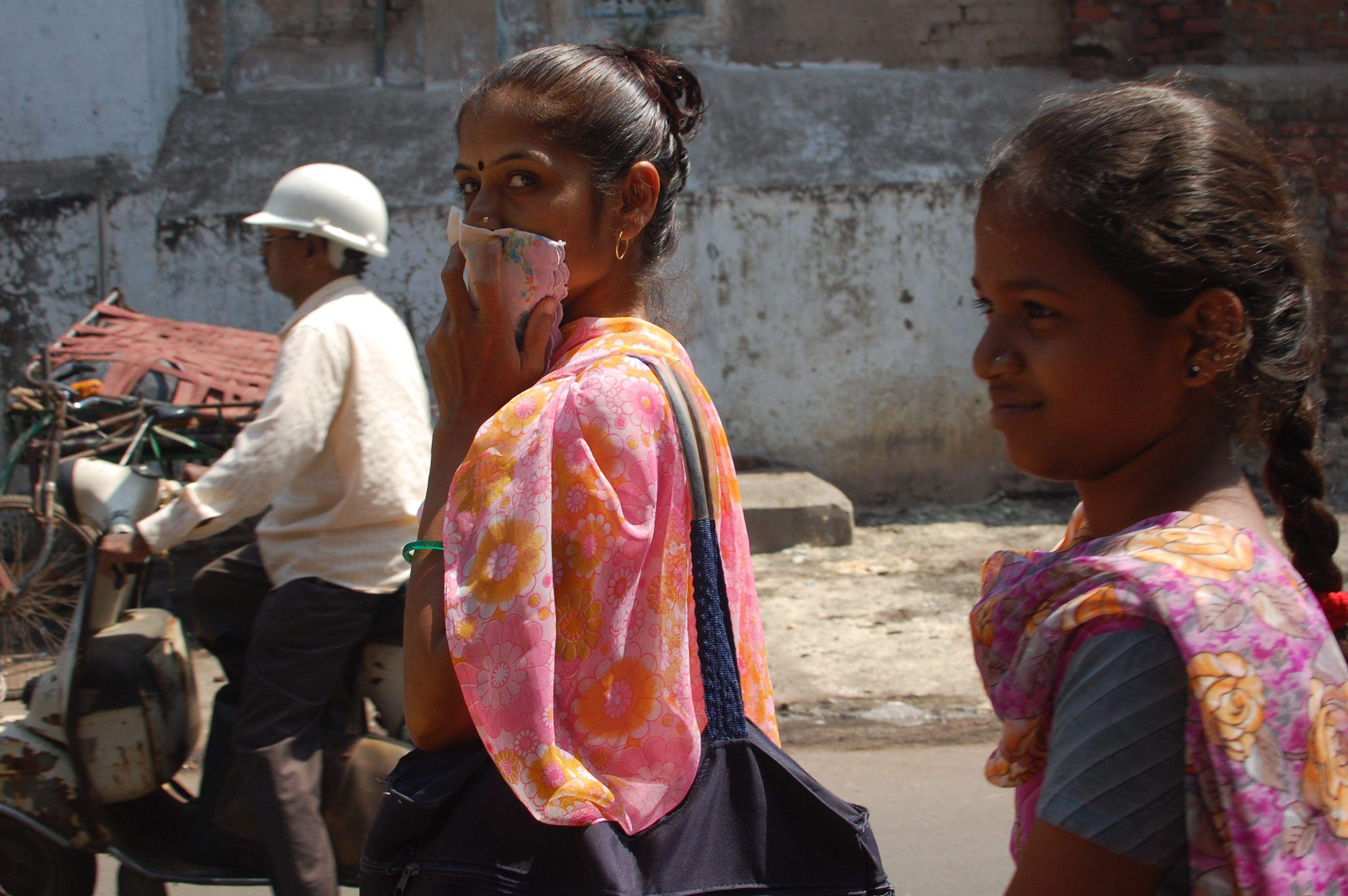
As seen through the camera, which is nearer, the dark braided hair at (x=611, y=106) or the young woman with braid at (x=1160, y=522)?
the young woman with braid at (x=1160, y=522)

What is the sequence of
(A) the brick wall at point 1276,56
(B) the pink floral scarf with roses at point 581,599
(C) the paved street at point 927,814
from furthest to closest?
(A) the brick wall at point 1276,56 < (C) the paved street at point 927,814 < (B) the pink floral scarf with roses at point 581,599

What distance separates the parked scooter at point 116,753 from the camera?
2512mm

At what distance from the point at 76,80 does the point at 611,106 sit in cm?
665

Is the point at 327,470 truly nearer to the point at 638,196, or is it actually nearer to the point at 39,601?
the point at 638,196

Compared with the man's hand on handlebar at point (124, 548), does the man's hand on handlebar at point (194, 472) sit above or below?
above

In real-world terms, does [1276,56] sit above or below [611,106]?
above

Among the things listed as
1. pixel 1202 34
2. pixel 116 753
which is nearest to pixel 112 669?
pixel 116 753

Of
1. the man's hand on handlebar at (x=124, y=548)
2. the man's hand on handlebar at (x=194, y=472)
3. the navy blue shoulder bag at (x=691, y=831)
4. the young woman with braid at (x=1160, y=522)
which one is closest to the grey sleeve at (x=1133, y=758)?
the young woman with braid at (x=1160, y=522)

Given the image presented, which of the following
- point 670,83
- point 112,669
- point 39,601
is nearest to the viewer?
point 670,83

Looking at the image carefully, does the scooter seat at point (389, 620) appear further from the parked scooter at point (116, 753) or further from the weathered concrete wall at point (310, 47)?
the weathered concrete wall at point (310, 47)

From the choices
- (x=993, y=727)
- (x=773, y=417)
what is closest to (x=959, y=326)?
(x=773, y=417)

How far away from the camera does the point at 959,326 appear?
701 cm

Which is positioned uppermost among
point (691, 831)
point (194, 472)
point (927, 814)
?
point (194, 472)

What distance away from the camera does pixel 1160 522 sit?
38.0 inches
